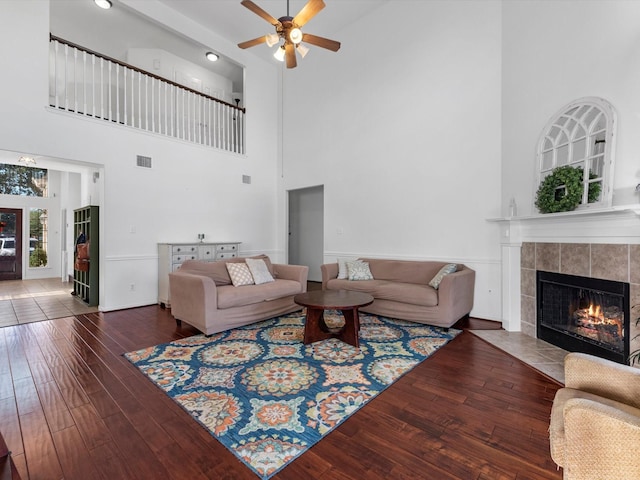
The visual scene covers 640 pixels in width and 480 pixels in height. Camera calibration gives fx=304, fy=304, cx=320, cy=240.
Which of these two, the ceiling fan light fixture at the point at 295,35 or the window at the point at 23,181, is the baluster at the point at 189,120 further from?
the window at the point at 23,181

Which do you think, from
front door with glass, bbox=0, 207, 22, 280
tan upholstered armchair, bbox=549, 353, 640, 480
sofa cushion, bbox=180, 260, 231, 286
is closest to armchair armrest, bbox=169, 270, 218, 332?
sofa cushion, bbox=180, 260, 231, 286

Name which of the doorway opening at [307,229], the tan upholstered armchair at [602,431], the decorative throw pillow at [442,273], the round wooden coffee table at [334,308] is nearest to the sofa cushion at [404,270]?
the decorative throw pillow at [442,273]

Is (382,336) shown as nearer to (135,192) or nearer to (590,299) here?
(590,299)

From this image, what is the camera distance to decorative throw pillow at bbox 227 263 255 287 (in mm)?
3892

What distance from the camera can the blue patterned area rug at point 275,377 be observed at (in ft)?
5.59

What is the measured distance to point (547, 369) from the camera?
8.32ft

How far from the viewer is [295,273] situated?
4418 millimetres

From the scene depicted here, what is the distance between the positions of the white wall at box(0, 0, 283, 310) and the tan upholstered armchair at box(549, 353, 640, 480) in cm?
527

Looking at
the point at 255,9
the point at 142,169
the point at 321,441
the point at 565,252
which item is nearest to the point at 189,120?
the point at 142,169

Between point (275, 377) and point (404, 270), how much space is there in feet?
8.80

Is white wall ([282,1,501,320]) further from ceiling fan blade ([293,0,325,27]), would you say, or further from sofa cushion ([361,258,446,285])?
ceiling fan blade ([293,0,325,27])

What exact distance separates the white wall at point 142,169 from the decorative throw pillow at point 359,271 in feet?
8.76

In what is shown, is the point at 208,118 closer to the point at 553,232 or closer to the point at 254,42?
the point at 254,42

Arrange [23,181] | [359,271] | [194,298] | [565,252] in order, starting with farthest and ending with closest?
1. [23,181]
2. [359,271]
3. [194,298]
4. [565,252]
